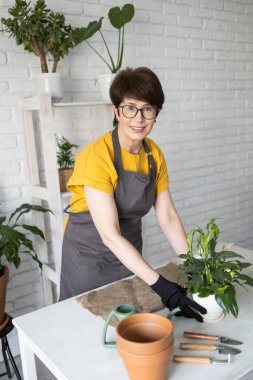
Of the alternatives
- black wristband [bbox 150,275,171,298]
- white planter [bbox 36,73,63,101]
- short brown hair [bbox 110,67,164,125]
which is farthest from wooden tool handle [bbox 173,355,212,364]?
white planter [bbox 36,73,63,101]

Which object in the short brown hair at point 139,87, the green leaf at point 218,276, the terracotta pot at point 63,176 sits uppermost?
the short brown hair at point 139,87

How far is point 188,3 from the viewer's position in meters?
2.93

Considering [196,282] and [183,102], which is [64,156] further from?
[196,282]

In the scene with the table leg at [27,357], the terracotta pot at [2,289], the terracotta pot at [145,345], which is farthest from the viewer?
the terracotta pot at [2,289]

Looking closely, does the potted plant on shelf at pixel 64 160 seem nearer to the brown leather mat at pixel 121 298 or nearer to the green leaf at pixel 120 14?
the green leaf at pixel 120 14

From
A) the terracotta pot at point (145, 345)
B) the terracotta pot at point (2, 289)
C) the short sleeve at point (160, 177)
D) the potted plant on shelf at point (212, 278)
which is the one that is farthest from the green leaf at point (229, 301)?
the terracotta pot at point (2, 289)

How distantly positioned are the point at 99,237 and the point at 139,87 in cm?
66

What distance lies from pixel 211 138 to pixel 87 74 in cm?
130

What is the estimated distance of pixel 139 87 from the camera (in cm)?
143

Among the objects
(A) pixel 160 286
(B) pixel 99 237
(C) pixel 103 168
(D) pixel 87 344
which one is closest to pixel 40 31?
(C) pixel 103 168

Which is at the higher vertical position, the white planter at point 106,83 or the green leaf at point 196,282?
the white planter at point 106,83

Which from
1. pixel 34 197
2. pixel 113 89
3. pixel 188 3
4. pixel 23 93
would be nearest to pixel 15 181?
pixel 34 197

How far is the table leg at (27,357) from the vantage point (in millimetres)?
1222

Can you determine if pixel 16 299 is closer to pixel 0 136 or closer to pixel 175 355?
pixel 0 136
